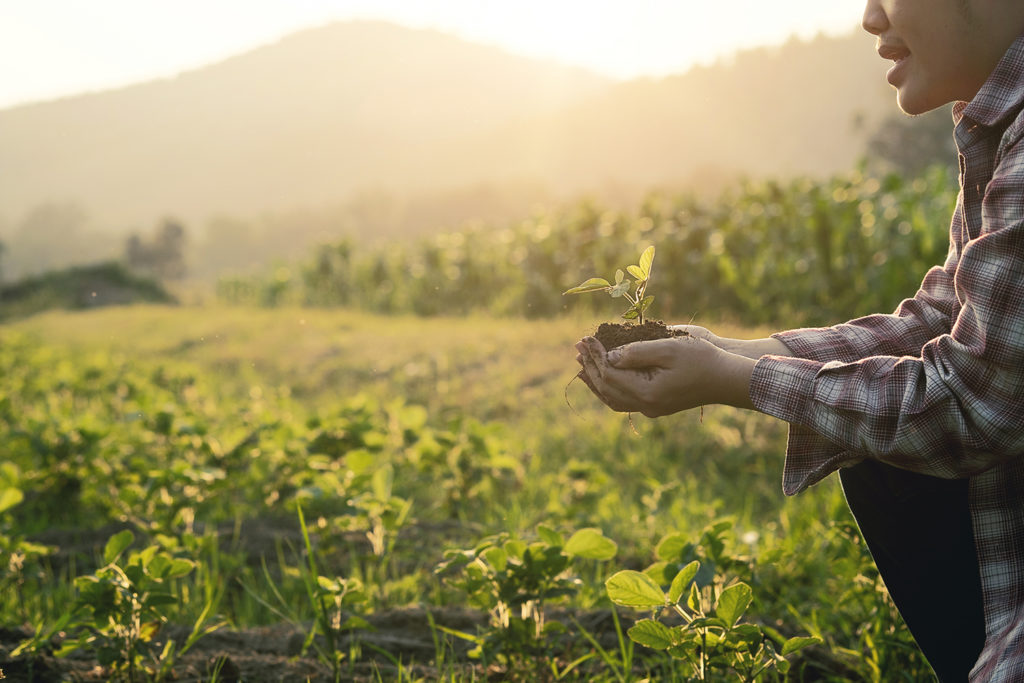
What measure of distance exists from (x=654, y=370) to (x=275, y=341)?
8.04 meters

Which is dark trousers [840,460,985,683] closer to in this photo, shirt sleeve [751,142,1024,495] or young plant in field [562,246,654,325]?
shirt sleeve [751,142,1024,495]

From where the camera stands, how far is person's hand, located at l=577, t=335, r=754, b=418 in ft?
4.09

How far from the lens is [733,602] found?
3.97ft

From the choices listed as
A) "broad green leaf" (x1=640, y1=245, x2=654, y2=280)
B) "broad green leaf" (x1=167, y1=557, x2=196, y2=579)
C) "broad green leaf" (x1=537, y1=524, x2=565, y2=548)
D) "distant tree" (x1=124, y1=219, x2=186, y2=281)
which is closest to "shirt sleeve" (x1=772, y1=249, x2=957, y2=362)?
"broad green leaf" (x1=640, y1=245, x2=654, y2=280)

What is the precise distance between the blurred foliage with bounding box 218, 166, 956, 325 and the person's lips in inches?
197

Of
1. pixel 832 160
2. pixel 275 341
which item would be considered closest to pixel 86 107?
pixel 832 160

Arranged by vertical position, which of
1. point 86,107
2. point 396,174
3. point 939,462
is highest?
point 86,107

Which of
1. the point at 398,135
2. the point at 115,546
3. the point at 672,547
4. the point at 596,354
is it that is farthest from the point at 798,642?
the point at 398,135

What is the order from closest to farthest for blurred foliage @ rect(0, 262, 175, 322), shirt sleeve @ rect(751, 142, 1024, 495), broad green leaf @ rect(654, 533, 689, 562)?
shirt sleeve @ rect(751, 142, 1024, 495), broad green leaf @ rect(654, 533, 689, 562), blurred foliage @ rect(0, 262, 175, 322)

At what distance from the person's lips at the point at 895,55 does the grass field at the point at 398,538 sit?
0.66 metres

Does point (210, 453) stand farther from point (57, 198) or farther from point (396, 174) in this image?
point (57, 198)

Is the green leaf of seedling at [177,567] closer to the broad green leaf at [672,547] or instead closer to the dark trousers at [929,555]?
the broad green leaf at [672,547]

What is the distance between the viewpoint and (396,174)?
7006 centimetres

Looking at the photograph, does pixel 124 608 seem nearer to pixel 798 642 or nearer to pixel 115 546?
pixel 115 546
